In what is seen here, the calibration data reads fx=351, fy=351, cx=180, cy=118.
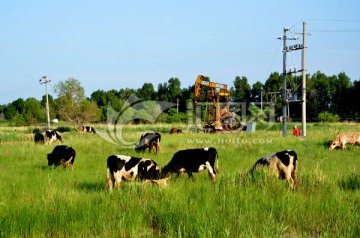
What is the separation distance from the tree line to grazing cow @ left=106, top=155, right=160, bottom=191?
119 ft

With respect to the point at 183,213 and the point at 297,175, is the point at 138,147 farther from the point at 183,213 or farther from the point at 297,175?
the point at 183,213

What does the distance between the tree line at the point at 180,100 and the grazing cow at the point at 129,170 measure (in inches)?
1432

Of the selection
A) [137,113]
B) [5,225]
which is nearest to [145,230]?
[5,225]

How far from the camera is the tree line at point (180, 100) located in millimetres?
49406

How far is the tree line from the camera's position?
4941 cm

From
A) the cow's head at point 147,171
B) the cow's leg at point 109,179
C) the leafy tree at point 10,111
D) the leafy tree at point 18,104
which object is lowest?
the cow's leg at point 109,179

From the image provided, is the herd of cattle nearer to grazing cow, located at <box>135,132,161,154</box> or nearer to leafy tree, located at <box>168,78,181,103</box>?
grazing cow, located at <box>135,132,161,154</box>

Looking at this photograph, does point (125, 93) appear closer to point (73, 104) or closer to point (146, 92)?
point (146, 92)

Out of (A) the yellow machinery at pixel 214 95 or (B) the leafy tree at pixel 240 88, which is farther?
(B) the leafy tree at pixel 240 88

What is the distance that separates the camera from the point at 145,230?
573cm

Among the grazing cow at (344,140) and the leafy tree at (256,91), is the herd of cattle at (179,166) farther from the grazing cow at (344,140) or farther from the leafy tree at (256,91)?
the leafy tree at (256,91)

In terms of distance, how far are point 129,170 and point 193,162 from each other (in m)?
2.30

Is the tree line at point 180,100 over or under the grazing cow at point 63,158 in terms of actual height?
over

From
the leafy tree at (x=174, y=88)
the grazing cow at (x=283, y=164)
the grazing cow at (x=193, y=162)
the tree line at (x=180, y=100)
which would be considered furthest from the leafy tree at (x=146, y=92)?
the grazing cow at (x=283, y=164)
